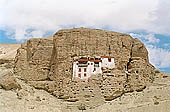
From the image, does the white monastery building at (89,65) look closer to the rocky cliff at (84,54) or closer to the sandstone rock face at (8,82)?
the rocky cliff at (84,54)

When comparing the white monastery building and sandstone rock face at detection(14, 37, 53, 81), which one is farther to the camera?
sandstone rock face at detection(14, 37, 53, 81)

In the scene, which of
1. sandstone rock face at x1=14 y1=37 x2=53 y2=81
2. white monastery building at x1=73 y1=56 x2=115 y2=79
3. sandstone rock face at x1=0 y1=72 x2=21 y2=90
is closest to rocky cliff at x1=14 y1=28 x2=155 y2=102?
sandstone rock face at x1=14 y1=37 x2=53 y2=81

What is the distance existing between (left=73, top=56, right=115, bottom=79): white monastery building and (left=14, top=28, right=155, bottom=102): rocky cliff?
0.55 m

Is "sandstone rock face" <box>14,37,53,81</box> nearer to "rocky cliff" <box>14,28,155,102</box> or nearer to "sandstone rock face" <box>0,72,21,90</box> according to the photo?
"rocky cliff" <box>14,28,155,102</box>

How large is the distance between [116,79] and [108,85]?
1.31m

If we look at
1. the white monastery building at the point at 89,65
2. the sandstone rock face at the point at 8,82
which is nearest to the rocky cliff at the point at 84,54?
the white monastery building at the point at 89,65

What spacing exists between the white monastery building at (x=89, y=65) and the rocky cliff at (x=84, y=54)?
21.8 inches

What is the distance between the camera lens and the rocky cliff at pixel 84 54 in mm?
31188

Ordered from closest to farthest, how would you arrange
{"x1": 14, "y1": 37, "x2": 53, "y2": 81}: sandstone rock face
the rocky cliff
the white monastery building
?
the rocky cliff, the white monastery building, {"x1": 14, "y1": 37, "x2": 53, "y2": 81}: sandstone rock face

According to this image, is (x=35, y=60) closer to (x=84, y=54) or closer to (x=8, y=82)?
(x=8, y=82)

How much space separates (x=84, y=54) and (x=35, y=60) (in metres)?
7.50

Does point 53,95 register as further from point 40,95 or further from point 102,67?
point 102,67

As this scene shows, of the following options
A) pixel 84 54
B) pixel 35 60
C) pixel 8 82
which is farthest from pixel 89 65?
pixel 8 82

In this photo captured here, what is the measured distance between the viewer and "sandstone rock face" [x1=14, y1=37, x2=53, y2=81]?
35.0 meters
